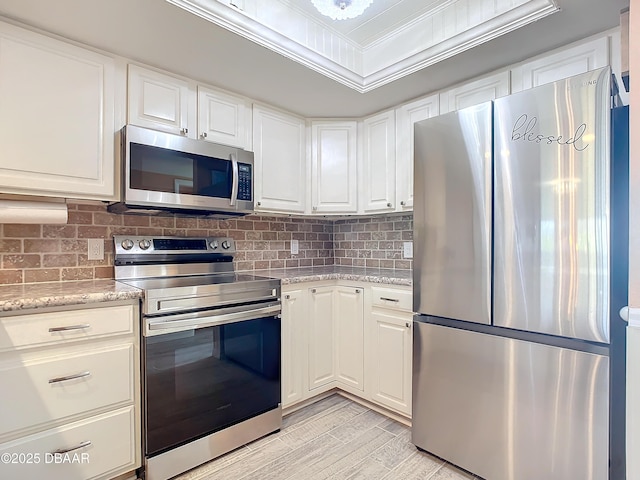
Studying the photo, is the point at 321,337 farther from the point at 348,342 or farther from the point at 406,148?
the point at 406,148

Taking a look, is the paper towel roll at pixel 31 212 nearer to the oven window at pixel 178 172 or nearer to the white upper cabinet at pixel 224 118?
the oven window at pixel 178 172

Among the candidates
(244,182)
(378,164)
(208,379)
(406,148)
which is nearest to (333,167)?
(378,164)

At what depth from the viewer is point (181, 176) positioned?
1.93 metres

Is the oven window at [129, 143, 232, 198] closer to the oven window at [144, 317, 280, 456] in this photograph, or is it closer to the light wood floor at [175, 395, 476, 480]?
the oven window at [144, 317, 280, 456]

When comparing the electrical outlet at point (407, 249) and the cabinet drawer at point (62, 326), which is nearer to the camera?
the cabinet drawer at point (62, 326)

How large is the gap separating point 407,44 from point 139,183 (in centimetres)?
168

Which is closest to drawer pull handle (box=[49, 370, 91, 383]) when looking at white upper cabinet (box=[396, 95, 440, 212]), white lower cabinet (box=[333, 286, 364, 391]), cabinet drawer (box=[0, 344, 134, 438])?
cabinet drawer (box=[0, 344, 134, 438])

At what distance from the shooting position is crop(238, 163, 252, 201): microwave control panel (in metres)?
2.14

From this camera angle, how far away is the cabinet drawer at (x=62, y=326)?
131cm

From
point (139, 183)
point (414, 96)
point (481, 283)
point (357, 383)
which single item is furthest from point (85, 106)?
point (357, 383)

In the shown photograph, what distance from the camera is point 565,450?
4.45ft

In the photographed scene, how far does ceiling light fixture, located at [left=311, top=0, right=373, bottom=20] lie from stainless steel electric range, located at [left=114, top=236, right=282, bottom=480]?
137 cm

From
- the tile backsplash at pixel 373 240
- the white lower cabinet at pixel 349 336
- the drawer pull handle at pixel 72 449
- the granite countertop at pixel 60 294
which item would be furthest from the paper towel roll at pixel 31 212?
the tile backsplash at pixel 373 240

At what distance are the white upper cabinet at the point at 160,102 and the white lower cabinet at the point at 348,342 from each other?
3.81 feet
